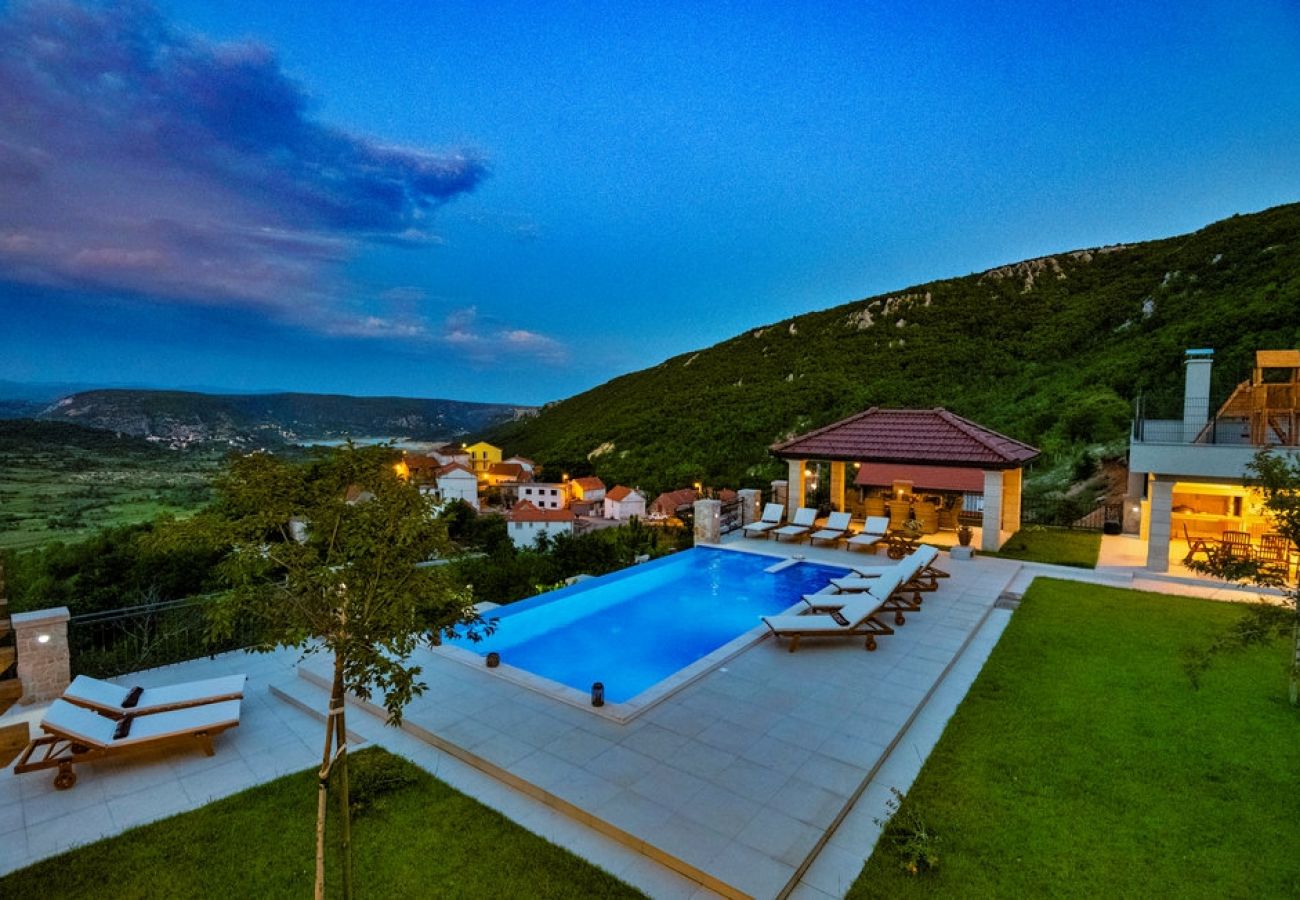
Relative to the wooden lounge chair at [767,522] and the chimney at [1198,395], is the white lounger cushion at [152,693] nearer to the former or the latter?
the wooden lounge chair at [767,522]

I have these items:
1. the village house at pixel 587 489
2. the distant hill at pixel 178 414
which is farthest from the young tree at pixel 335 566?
the village house at pixel 587 489

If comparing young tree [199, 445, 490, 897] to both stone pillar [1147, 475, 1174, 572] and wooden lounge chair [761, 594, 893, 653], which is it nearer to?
wooden lounge chair [761, 594, 893, 653]

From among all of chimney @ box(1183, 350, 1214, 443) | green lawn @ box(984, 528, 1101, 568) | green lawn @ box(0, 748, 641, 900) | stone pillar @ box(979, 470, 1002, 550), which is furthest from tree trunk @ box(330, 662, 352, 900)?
chimney @ box(1183, 350, 1214, 443)

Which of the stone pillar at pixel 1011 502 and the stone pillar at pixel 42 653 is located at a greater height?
the stone pillar at pixel 1011 502

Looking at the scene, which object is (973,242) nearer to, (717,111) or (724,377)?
(724,377)

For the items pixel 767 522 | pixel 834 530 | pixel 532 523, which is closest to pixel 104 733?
pixel 767 522

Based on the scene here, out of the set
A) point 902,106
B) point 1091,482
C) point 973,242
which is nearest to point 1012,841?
point 1091,482

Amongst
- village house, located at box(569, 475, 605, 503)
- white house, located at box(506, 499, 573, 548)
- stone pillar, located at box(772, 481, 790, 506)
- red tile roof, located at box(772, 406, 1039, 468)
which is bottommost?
white house, located at box(506, 499, 573, 548)
